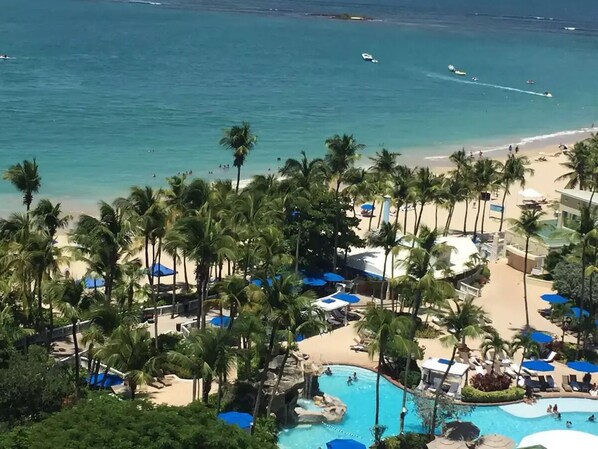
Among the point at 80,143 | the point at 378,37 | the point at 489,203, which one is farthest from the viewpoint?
the point at 378,37

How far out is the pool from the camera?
93.5 ft

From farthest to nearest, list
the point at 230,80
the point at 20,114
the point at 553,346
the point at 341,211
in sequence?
the point at 230,80
the point at 20,114
the point at 341,211
the point at 553,346

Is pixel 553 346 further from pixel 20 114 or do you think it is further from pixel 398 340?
pixel 20 114

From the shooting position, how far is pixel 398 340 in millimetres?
26812

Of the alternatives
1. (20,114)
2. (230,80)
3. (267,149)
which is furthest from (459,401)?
(230,80)

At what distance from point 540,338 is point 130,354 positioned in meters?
17.9

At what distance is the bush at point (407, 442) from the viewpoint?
26.8 m

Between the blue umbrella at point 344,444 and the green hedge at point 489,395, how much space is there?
652cm

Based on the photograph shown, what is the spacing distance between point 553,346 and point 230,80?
86671 mm

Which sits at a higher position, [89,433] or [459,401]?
[89,433]

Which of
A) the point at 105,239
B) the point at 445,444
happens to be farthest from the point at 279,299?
the point at 105,239

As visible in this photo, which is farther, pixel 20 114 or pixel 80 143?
pixel 20 114

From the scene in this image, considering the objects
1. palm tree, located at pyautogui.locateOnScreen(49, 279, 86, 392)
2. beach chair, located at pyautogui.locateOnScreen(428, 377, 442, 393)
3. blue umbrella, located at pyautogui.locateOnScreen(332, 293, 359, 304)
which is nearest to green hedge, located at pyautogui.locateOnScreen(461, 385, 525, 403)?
beach chair, located at pyautogui.locateOnScreen(428, 377, 442, 393)

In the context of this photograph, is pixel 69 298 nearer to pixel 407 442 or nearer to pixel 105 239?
pixel 105 239
